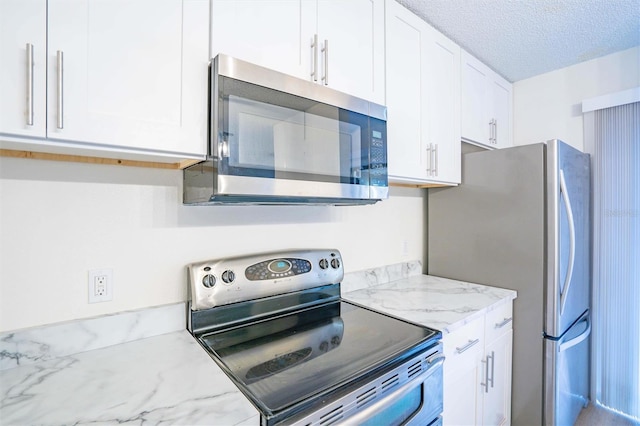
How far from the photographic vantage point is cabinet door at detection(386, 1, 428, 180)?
1.59m

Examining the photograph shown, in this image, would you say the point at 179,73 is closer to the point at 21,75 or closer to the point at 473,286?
the point at 21,75

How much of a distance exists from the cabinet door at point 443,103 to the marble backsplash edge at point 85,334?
4.96ft

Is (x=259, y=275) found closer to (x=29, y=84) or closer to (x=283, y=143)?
(x=283, y=143)

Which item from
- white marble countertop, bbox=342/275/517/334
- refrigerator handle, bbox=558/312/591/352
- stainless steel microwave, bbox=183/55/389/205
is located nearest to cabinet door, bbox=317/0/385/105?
stainless steel microwave, bbox=183/55/389/205

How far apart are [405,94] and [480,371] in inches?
57.0

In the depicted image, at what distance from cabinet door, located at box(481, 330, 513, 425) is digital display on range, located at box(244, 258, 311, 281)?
1.03 m

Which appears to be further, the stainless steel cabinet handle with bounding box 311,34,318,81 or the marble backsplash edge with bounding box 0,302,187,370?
the stainless steel cabinet handle with bounding box 311,34,318,81

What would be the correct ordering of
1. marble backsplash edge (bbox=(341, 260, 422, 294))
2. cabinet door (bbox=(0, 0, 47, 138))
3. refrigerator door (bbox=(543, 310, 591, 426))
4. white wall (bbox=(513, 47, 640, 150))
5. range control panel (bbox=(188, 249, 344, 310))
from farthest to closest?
white wall (bbox=(513, 47, 640, 150))
marble backsplash edge (bbox=(341, 260, 422, 294))
refrigerator door (bbox=(543, 310, 591, 426))
range control panel (bbox=(188, 249, 344, 310))
cabinet door (bbox=(0, 0, 47, 138))

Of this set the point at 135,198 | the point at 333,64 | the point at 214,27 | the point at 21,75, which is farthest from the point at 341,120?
the point at 21,75

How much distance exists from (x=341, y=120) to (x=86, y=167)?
93 cm

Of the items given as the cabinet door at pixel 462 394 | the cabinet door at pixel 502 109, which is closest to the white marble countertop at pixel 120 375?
the cabinet door at pixel 462 394

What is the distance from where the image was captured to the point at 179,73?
0.97 m

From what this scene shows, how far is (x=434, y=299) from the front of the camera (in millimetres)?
1662

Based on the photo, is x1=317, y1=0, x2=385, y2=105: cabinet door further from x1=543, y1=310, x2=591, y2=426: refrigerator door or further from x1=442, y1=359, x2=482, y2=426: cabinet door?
x1=543, y1=310, x2=591, y2=426: refrigerator door
